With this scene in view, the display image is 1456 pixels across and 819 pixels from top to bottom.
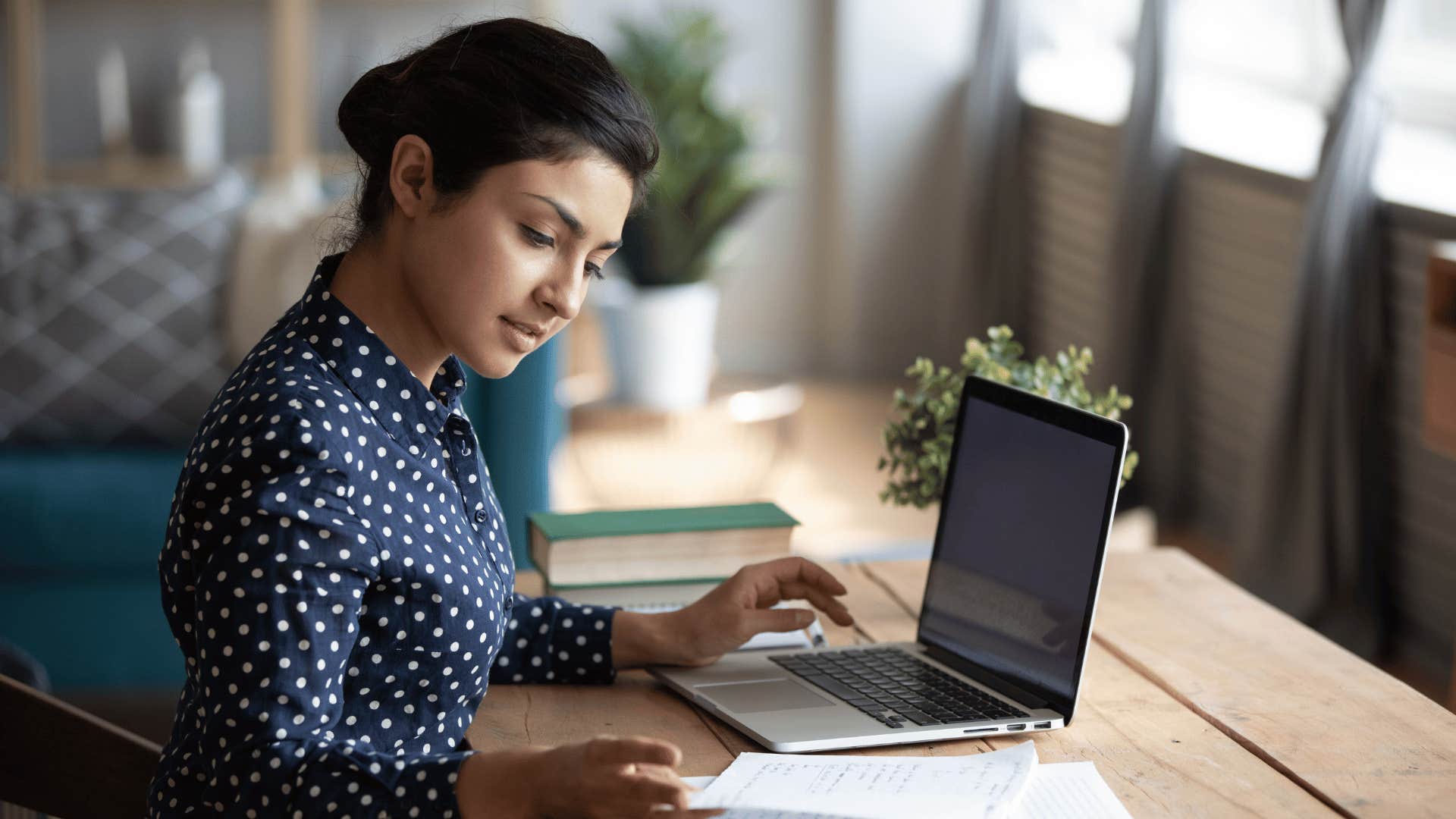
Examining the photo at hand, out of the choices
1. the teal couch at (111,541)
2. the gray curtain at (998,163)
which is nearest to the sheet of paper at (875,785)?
the teal couch at (111,541)

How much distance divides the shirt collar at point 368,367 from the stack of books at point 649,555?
1.30ft

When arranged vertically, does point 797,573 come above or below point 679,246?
above

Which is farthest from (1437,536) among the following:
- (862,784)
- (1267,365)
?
(862,784)

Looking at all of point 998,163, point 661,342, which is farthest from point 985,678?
point 998,163

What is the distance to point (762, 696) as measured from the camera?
1256mm

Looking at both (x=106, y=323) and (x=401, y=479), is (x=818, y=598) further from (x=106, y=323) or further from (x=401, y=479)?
(x=106, y=323)

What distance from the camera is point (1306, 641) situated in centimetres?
141

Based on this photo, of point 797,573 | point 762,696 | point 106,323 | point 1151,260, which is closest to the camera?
point 762,696

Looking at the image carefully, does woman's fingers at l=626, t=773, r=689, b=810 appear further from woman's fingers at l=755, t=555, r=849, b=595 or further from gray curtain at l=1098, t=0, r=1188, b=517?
gray curtain at l=1098, t=0, r=1188, b=517

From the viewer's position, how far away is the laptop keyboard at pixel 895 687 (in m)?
1.21

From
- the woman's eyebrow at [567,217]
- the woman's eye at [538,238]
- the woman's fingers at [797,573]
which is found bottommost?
the woman's fingers at [797,573]

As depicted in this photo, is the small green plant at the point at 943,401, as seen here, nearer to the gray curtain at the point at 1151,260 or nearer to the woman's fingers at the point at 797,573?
the woman's fingers at the point at 797,573

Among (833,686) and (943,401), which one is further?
(943,401)

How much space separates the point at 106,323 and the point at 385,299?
2.13 metres
